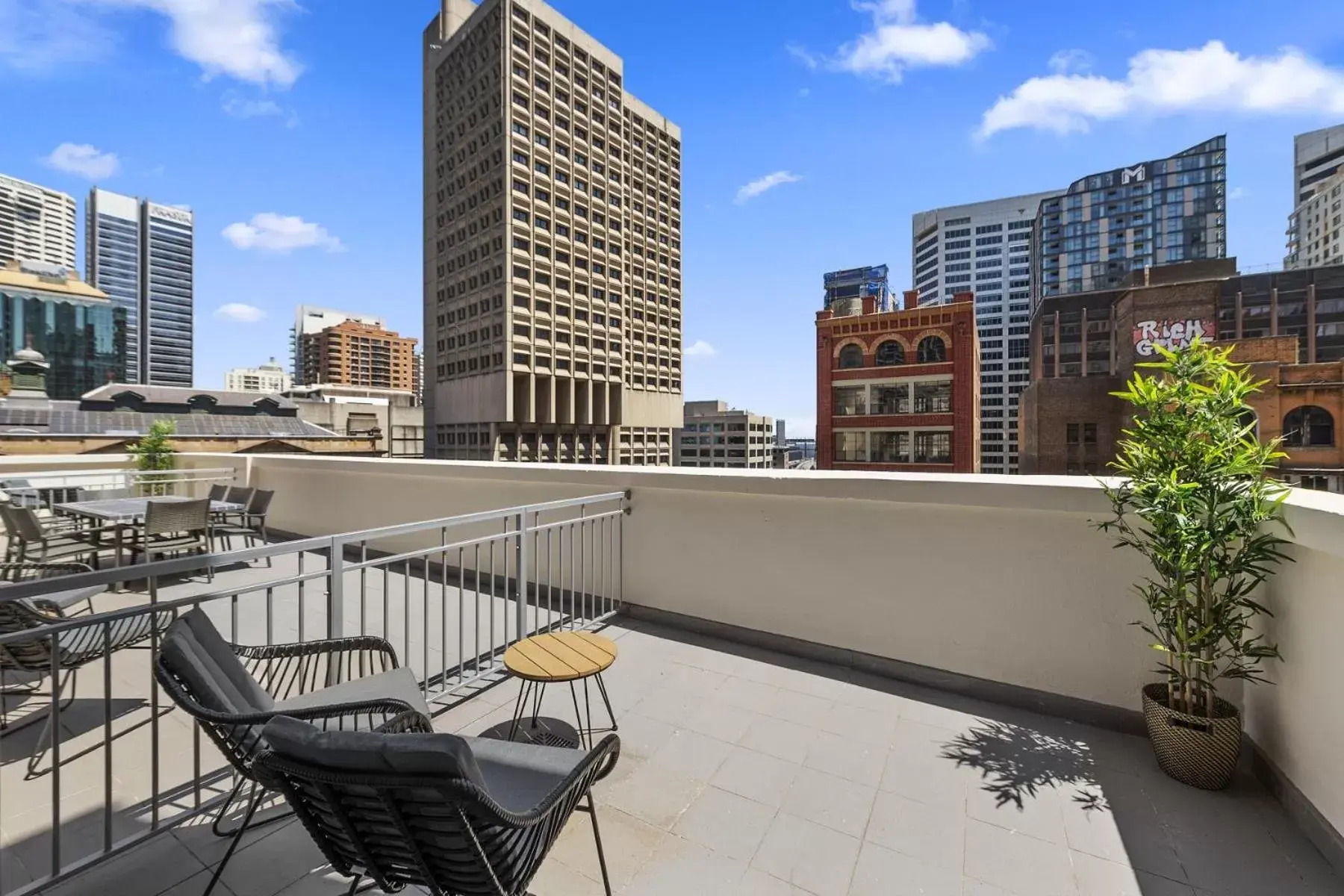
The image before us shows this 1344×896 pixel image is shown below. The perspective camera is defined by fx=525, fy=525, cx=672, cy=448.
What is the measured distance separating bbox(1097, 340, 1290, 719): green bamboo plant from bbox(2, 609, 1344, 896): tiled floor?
23.4 inches

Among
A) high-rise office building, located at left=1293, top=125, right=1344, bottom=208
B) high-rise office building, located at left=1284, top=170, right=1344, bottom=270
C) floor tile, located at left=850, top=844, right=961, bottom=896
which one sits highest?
high-rise office building, located at left=1293, top=125, right=1344, bottom=208

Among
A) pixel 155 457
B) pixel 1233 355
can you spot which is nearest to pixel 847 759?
pixel 155 457

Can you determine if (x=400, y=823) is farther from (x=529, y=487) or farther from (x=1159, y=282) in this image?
(x=1159, y=282)

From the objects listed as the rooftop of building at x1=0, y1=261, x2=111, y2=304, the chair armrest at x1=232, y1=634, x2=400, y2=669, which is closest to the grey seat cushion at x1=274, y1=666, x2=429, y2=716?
the chair armrest at x1=232, y1=634, x2=400, y2=669

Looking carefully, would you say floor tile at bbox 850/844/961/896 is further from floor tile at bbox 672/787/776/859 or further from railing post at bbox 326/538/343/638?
railing post at bbox 326/538/343/638

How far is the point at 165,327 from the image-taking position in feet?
406

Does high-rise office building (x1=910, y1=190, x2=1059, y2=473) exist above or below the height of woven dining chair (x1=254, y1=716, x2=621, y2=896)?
above

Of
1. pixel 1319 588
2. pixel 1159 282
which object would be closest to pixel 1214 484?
pixel 1319 588

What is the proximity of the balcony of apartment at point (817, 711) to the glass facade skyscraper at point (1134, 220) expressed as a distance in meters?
103

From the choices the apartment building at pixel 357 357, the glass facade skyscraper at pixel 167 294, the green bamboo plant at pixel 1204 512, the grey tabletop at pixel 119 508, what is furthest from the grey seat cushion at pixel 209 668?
the glass facade skyscraper at pixel 167 294

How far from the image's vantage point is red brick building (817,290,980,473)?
126 feet

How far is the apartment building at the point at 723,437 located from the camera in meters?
90.4

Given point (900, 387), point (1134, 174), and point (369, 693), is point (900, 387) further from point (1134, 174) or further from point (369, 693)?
point (1134, 174)

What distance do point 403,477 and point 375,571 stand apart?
1180mm
